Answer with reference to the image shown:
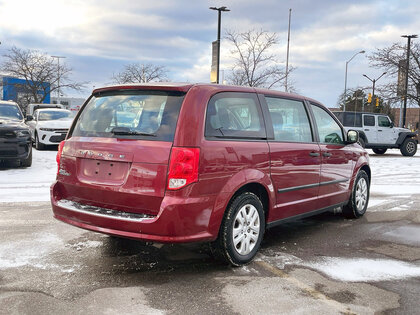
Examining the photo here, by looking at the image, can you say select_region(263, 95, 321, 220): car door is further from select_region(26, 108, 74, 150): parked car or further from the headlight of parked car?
select_region(26, 108, 74, 150): parked car

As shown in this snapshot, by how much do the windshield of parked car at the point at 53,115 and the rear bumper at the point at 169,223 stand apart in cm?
1432

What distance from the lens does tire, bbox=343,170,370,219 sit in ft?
20.0

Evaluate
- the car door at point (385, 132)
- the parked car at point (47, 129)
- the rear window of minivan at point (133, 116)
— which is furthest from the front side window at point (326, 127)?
the car door at point (385, 132)

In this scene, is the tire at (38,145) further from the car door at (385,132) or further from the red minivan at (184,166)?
the car door at (385,132)

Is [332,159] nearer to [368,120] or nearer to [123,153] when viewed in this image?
[123,153]

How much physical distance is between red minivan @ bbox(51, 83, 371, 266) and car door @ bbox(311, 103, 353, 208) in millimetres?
549

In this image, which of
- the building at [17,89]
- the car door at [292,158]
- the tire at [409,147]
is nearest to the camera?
the car door at [292,158]

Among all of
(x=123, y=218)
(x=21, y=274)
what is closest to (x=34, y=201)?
(x=21, y=274)

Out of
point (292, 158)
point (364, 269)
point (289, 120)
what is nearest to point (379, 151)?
point (289, 120)

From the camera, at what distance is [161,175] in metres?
3.51

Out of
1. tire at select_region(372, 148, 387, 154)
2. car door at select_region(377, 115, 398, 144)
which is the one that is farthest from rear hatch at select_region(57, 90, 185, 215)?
tire at select_region(372, 148, 387, 154)

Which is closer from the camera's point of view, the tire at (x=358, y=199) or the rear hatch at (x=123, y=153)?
the rear hatch at (x=123, y=153)

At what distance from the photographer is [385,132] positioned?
19.0 meters

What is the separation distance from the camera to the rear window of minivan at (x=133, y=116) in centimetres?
366
